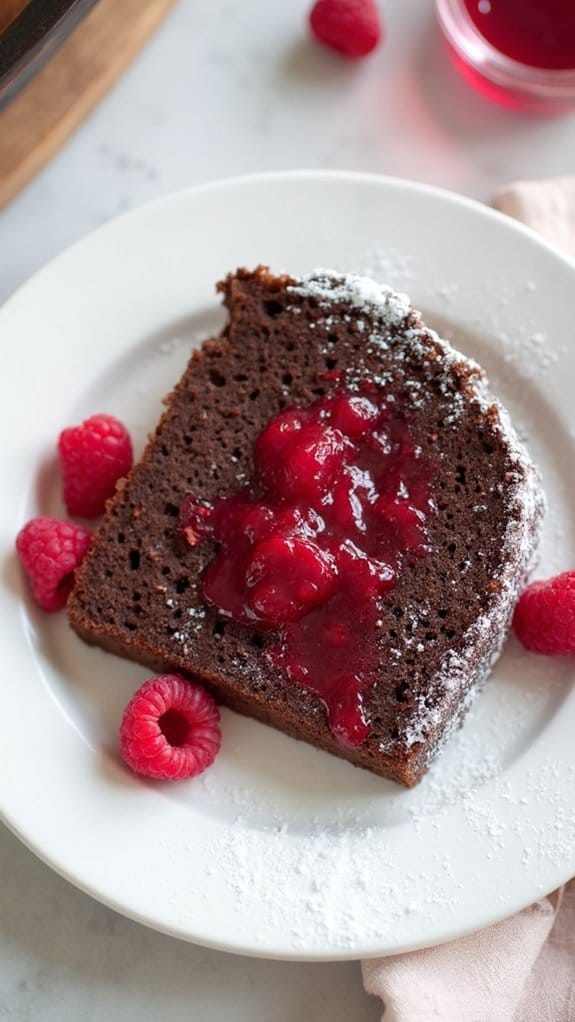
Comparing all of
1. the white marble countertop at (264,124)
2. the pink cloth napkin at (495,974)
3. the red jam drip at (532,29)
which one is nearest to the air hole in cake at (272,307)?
the white marble countertop at (264,124)

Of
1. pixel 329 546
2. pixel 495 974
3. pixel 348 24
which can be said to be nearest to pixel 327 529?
pixel 329 546

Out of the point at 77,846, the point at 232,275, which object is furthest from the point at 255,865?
the point at 232,275

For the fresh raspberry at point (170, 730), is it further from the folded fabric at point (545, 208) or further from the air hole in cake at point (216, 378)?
the folded fabric at point (545, 208)

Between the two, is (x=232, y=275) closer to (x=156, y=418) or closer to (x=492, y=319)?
(x=156, y=418)

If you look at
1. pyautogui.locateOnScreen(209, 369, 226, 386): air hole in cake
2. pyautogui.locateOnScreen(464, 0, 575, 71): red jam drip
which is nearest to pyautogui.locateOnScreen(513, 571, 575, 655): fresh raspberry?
pyautogui.locateOnScreen(209, 369, 226, 386): air hole in cake

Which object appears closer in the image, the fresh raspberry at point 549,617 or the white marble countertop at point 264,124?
the fresh raspberry at point 549,617

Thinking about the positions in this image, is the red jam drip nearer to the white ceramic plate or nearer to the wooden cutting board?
the white ceramic plate
